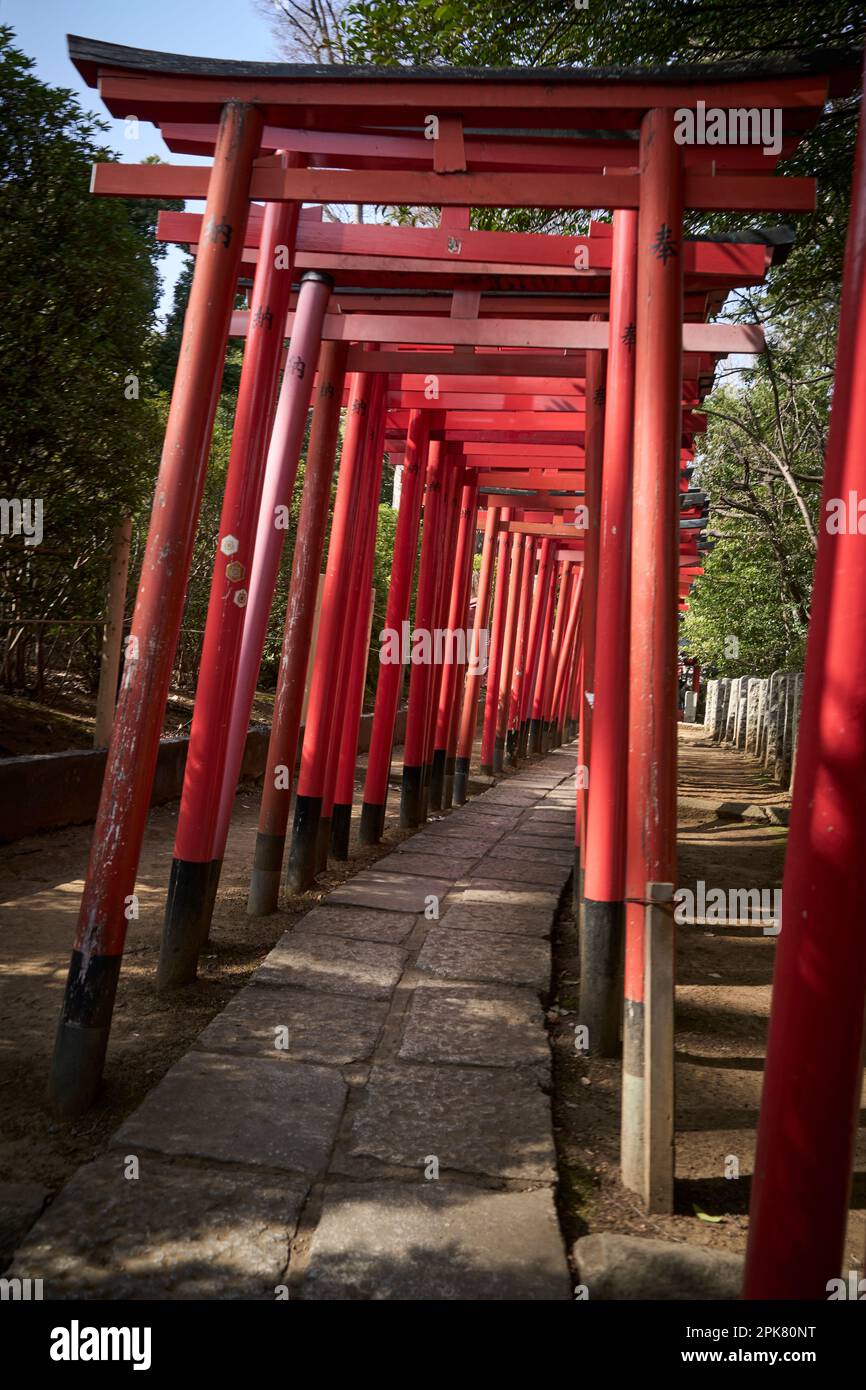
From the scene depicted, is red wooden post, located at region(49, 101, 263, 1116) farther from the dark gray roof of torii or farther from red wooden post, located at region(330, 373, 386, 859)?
red wooden post, located at region(330, 373, 386, 859)

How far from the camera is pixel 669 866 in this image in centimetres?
344

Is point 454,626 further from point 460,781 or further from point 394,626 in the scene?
point 394,626

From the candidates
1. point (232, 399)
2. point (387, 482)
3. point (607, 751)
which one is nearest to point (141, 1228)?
point (607, 751)

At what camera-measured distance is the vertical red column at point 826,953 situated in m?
Result: 1.91

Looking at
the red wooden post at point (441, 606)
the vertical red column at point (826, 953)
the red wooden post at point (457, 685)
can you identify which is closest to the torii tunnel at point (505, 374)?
the vertical red column at point (826, 953)

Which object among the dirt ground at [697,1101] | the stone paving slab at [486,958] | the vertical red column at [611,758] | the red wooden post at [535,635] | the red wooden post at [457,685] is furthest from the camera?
the red wooden post at [535,635]

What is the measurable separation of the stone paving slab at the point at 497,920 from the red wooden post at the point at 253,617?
1.42 metres

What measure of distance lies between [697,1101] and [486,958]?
144 centimetres

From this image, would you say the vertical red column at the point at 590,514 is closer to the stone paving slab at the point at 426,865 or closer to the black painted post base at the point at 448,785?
the stone paving slab at the point at 426,865

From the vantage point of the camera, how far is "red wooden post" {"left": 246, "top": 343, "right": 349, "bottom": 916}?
18.4ft

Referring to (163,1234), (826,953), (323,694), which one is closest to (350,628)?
(323,694)

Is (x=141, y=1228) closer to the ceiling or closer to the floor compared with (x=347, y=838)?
closer to the floor
